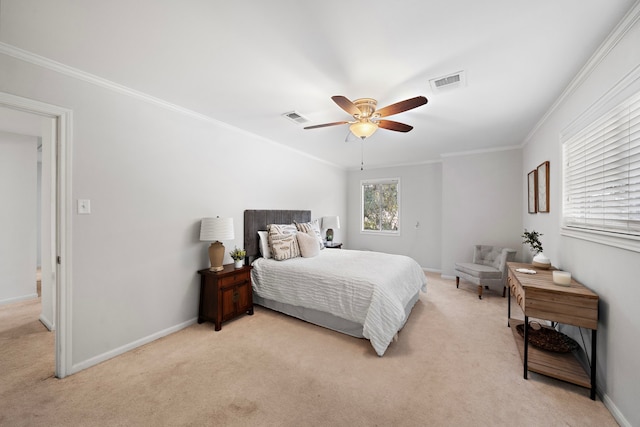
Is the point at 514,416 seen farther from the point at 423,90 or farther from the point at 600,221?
the point at 423,90

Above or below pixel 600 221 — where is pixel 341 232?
below

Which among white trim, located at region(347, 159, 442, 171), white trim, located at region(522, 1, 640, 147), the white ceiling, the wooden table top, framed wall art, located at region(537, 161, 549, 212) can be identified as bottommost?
the wooden table top

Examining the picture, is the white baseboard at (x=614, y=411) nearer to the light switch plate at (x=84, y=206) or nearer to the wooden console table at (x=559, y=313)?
the wooden console table at (x=559, y=313)

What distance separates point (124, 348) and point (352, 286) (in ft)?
7.52

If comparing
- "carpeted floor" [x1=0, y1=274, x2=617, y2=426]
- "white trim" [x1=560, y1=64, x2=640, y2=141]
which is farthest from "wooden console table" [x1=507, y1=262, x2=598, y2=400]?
"white trim" [x1=560, y1=64, x2=640, y2=141]

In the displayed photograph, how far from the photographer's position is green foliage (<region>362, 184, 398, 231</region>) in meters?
6.05

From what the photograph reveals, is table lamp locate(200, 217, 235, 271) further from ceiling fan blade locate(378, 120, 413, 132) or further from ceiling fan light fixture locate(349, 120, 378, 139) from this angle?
ceiling fan blade locate(378, 120, 413, 132)

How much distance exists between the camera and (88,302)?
217 cm

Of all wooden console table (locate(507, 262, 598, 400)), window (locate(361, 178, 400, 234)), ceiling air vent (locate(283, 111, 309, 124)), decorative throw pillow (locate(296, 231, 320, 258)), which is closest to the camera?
wooden console table (locate(507, 262, 598, 400))

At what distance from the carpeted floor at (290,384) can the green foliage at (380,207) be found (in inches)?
137

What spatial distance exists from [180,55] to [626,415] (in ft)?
12.7

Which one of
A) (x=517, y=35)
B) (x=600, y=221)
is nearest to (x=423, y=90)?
(x=517, y=35)

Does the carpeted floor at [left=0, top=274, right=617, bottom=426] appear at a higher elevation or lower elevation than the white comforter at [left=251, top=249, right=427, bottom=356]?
Result: lower

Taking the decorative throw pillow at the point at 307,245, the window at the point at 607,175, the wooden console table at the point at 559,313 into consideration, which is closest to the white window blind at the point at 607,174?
the window at the point at 607,175
